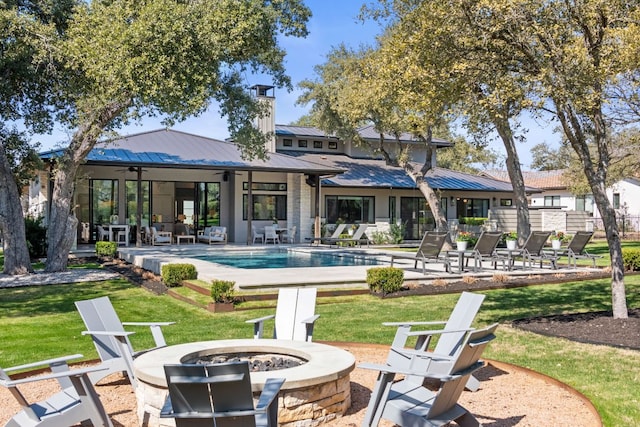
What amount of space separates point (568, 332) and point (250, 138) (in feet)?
40.5

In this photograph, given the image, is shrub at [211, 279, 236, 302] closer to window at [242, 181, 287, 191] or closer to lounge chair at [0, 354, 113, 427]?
lounge chair at [0, 354, 113, 427]

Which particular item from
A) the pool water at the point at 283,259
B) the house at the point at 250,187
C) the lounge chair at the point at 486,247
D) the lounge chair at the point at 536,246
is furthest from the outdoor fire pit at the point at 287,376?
the house at the point at 250,187

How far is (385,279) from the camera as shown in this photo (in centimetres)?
1160

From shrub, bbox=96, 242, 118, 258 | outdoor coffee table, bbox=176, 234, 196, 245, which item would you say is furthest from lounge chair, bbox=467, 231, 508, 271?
outdoor coffee table, bbox=176, 234, 196, 245

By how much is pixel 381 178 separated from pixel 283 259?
1163 centimetres

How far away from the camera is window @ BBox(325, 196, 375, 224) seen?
2833 cm

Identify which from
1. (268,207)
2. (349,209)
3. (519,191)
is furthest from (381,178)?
(519,191)

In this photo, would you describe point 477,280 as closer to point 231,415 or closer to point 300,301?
point 300,301

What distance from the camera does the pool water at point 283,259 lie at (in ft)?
56.5

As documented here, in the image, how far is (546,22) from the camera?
308 inches

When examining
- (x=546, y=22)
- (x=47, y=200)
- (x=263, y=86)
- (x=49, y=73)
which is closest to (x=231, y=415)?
(x=546, y=22)

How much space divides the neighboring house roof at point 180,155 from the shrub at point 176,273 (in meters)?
8.91

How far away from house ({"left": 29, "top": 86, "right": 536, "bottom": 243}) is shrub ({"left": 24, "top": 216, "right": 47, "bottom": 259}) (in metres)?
2.15

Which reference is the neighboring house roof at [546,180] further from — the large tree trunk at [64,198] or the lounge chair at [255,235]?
the large tree trunk at [64,198]
